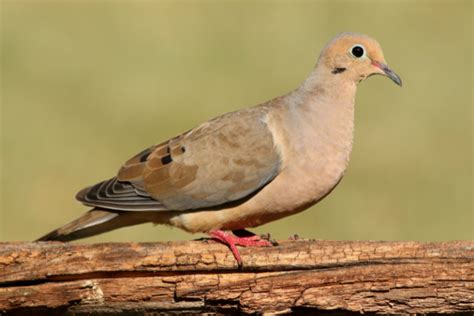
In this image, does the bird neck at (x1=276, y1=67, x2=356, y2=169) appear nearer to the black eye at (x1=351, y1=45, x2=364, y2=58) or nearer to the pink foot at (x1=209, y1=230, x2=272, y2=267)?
the black eye at (x1=351, y1=45, x2=364, y2=58)

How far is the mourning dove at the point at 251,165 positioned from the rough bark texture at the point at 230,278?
60 cm

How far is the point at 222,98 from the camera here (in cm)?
1338

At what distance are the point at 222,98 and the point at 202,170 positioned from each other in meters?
7.47

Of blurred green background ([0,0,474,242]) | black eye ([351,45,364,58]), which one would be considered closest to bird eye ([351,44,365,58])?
black eye ([351,45,364,58])

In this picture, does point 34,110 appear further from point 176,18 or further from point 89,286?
point 89,286

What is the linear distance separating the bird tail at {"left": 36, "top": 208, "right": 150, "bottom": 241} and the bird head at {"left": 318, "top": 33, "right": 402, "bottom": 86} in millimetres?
1483

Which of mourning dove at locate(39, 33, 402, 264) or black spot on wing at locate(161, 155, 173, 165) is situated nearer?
mourning dove at locate(39, 33, 402, 264)

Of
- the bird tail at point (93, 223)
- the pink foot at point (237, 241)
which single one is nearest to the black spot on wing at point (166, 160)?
the bird tail at point (93, 223)

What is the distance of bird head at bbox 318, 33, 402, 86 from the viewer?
19.4 feet

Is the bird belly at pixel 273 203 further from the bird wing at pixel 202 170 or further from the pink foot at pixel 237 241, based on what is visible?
the pink foot at pixel 237 241

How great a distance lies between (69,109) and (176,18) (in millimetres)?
3325

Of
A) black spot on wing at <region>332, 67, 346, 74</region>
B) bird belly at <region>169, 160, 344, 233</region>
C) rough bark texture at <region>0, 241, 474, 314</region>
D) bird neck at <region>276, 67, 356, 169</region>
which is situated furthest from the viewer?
black spot on wing at <region>332, 67, 346, 74</region>

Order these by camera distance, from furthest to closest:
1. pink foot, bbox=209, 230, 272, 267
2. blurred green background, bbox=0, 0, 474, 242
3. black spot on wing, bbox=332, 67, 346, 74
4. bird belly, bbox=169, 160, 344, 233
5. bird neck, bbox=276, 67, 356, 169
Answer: blurred green background, bbox=0, 0, 474, 242 < black spot on wing, bbox=332, 67, 346, 74 < bird neck, bbox=276, 67, 356, 169 < bird belly, bbox=169, 160, 344, 233 < pink foot, bbox=209, 230, 272, 267

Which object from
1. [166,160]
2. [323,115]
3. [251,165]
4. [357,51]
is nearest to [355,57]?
[357,51]
